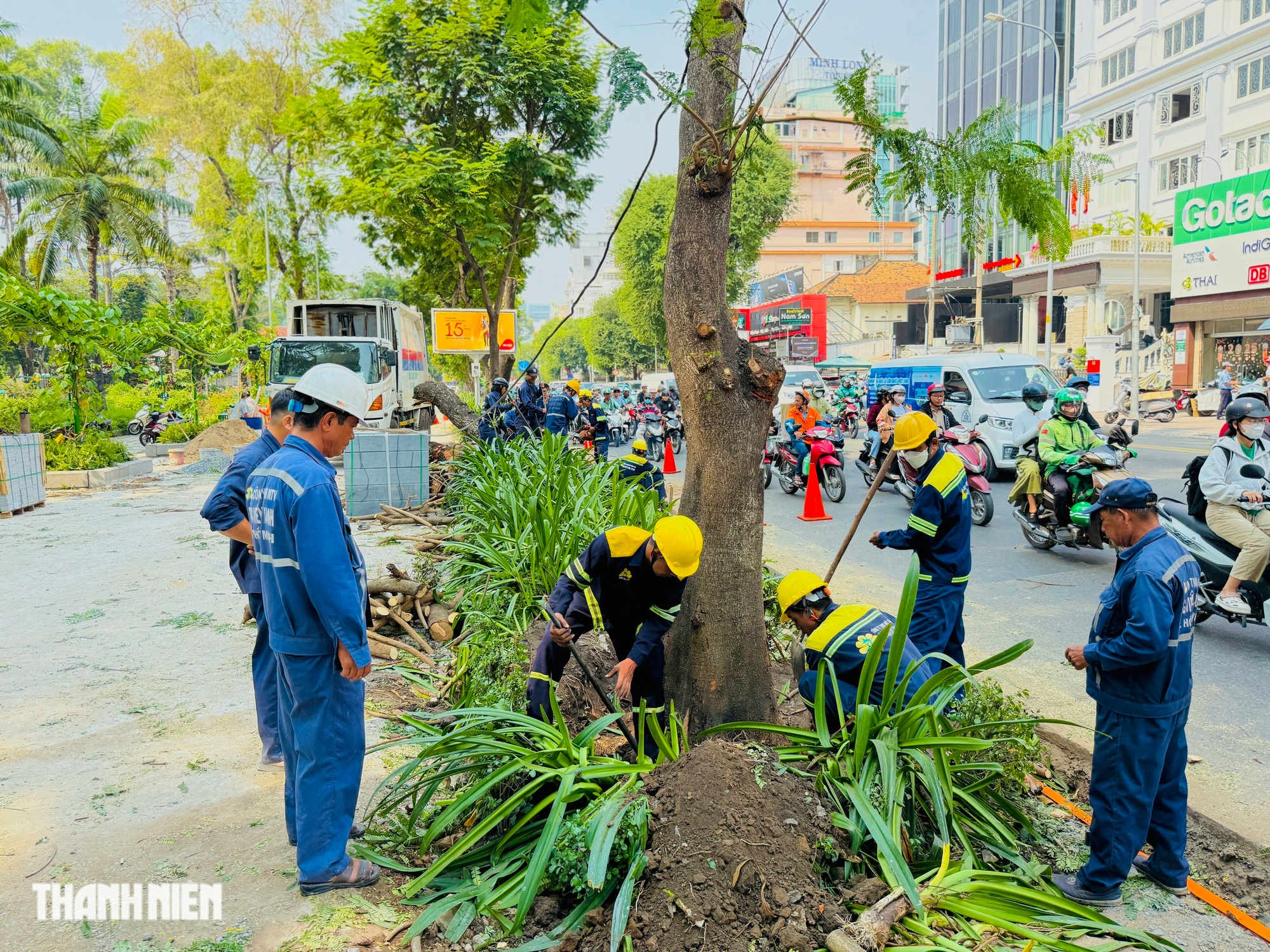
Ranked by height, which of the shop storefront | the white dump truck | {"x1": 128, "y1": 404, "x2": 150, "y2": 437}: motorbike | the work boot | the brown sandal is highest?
the shop storefront

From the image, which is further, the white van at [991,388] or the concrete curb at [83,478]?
the concrete curb at [83,478]

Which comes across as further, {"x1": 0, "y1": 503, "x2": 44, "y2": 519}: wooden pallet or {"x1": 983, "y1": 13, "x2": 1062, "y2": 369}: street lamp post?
{"x1": 983, "y1": 13, "x2": 1062, "y2": 369}: street lamp post

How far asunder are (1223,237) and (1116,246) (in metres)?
7.15

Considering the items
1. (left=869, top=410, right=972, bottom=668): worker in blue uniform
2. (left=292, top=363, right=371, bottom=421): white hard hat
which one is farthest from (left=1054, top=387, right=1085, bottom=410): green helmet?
(left=292, top=363, right=371, bottom=421): white hard hat

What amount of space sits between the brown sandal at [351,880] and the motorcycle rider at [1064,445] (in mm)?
7433

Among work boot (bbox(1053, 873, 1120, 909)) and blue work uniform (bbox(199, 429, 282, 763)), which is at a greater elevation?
blue work uniform (bbox(199, 429, 282, 763))

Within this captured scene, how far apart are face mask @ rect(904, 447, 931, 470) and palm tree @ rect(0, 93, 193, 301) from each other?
1170 inches

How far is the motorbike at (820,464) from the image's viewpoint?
12.4 meters

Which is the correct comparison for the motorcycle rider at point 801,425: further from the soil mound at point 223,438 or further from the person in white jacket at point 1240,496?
the soil mound at point 223,438

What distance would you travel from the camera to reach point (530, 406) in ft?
46.1

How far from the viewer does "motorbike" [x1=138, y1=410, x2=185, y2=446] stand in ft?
72.1

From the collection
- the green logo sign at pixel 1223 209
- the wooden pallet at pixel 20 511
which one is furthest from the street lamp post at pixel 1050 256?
the wooden pallet at pixel 20 511

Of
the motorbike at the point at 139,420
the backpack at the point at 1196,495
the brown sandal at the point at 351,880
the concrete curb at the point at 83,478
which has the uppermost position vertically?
the motorbike at the point at 139,420

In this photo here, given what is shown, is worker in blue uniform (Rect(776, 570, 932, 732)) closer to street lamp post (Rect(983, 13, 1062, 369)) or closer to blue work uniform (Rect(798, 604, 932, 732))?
blue work uniform (Rect(798, 604, 932, 732))
